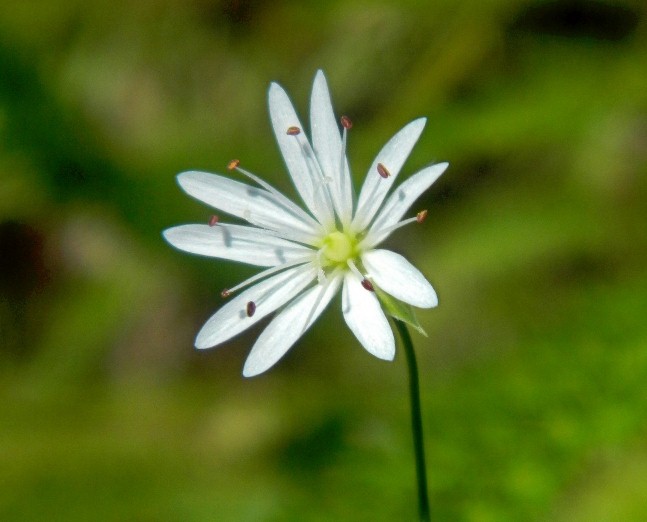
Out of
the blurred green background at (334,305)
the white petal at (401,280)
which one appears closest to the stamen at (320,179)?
the white petal at (401,280)

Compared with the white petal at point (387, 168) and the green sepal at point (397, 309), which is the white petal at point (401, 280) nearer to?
the green sepal at point (397, 309)

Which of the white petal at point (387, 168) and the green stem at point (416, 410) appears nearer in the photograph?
the green stem at point (416, 410)

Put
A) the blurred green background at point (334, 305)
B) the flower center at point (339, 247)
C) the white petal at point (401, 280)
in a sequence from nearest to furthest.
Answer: the white petal at point (401, 280) < the flower center at point (339, 247) < the blurred green background at point (334, 305)

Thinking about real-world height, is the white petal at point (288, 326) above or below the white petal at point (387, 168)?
below

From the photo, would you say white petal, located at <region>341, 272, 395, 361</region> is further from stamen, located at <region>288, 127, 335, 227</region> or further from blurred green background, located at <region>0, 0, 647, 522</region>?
blurred green background, located at <region>0, 0, 647, 522</region>

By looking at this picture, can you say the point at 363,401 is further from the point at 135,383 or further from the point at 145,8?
the point at 145,8
